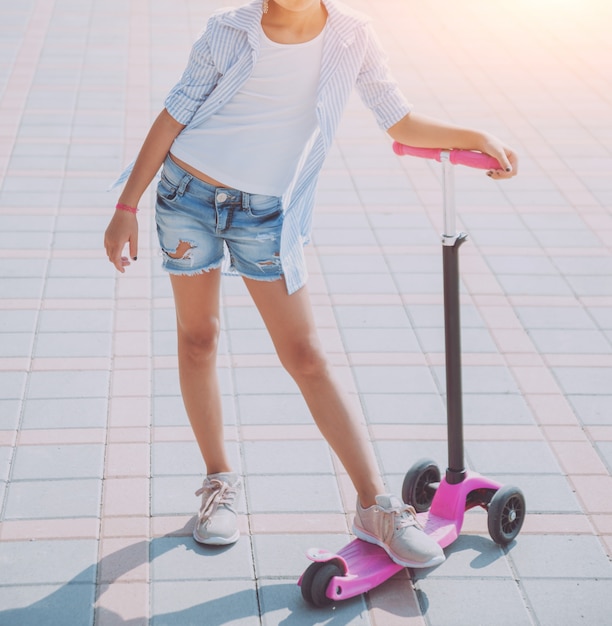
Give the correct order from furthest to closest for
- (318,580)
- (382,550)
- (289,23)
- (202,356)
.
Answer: (202,356) < (382,550) < (318,580) < (289,23)

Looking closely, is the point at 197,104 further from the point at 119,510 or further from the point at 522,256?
the point at 522,256

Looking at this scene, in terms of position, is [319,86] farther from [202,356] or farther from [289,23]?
[202,356]

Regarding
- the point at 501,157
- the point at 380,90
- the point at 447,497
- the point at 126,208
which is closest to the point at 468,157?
the point at 501,157

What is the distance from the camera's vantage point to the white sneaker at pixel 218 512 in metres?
3.18

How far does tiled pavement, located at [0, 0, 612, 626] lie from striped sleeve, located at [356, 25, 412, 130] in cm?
123

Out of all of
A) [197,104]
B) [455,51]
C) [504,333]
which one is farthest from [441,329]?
[455,51]

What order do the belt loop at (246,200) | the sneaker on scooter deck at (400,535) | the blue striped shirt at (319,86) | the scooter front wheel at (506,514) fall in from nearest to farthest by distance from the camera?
the blue striped shirt at (319,86) < the belt loop at (246,200) < the sneaker on scooter deck at (400,535) < the scooter front wheel at (506,514)

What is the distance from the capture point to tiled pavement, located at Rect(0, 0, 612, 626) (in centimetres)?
303

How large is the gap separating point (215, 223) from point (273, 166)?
215mm

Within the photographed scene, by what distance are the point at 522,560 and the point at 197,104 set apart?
1592mm

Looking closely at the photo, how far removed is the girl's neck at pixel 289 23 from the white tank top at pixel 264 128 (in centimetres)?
2

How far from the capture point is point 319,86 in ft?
9.10

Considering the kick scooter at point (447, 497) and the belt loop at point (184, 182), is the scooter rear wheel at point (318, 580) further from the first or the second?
the belt loop at point (184, 182)

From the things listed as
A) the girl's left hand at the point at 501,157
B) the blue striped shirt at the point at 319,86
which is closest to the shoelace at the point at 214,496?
the blue striped shirt at the point at 319,86
